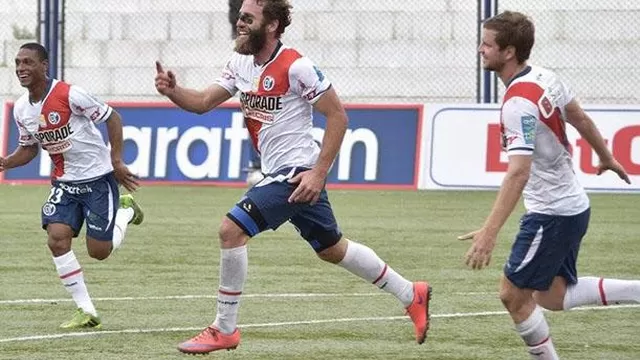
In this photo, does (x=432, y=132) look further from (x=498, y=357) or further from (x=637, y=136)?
(x=498, y=357)

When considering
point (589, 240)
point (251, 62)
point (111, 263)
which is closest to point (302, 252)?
point (111, 263)

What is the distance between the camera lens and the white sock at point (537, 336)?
8.04 meters

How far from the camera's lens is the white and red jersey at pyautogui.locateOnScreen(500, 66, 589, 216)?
7.85 meters

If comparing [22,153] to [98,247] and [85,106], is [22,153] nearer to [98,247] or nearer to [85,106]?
[85,106]

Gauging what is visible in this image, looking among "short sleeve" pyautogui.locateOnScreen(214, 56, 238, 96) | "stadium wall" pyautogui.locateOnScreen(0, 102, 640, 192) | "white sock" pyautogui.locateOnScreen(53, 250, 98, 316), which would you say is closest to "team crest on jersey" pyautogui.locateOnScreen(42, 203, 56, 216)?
"white sock" pyautogui.locateOnScreen(53, 250, 98, 316)

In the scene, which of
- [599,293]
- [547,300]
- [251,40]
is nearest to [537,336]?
[547,300]

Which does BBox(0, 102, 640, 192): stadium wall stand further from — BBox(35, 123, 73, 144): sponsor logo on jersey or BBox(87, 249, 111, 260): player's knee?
BBox(35, 123, 73, 144): sponsor logo on jersey

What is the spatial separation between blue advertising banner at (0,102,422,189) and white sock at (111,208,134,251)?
867 cm

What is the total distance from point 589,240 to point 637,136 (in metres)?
4.99

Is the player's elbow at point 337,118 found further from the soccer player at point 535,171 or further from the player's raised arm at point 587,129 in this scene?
the player's raised arm at point 587,129

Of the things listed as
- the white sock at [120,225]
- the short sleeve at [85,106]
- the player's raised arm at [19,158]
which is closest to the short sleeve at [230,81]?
the short sleeve at [85,106]

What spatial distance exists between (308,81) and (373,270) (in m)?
1.20

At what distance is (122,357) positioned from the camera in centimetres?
902

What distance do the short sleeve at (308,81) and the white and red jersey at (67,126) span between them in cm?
228
